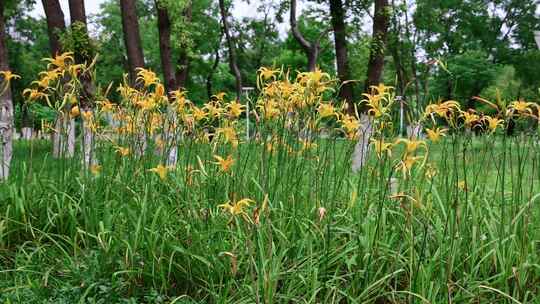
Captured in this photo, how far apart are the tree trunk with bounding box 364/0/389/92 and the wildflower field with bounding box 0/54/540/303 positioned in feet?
18.6

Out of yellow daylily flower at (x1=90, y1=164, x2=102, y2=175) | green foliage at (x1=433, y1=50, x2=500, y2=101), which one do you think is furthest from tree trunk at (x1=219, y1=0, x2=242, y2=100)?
yellow daylily flower at (x1=90, y1=164, x2=102, y2=175)

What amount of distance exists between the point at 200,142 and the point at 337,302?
1.44m

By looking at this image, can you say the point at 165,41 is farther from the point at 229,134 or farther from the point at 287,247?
the point at 287,247

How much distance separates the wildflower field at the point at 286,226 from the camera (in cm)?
240

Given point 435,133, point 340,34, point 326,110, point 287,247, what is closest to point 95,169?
point 287,247

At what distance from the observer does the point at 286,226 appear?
2855 mm

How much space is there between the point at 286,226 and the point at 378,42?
6.40 meters

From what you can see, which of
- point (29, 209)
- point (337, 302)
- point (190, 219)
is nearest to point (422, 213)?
point (337, 302)

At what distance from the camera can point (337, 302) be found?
7.66ft

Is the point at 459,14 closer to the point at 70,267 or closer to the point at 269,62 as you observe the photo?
the point at 269,62

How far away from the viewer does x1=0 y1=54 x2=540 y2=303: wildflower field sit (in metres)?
2.40

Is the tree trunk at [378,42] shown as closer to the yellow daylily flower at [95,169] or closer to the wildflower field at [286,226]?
the wildflower field at [286,226]

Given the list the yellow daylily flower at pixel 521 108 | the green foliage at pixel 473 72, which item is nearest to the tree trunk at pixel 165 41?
the yellow daylily flower at pixel 521 108

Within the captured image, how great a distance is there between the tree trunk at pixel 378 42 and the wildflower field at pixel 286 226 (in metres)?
5.67
